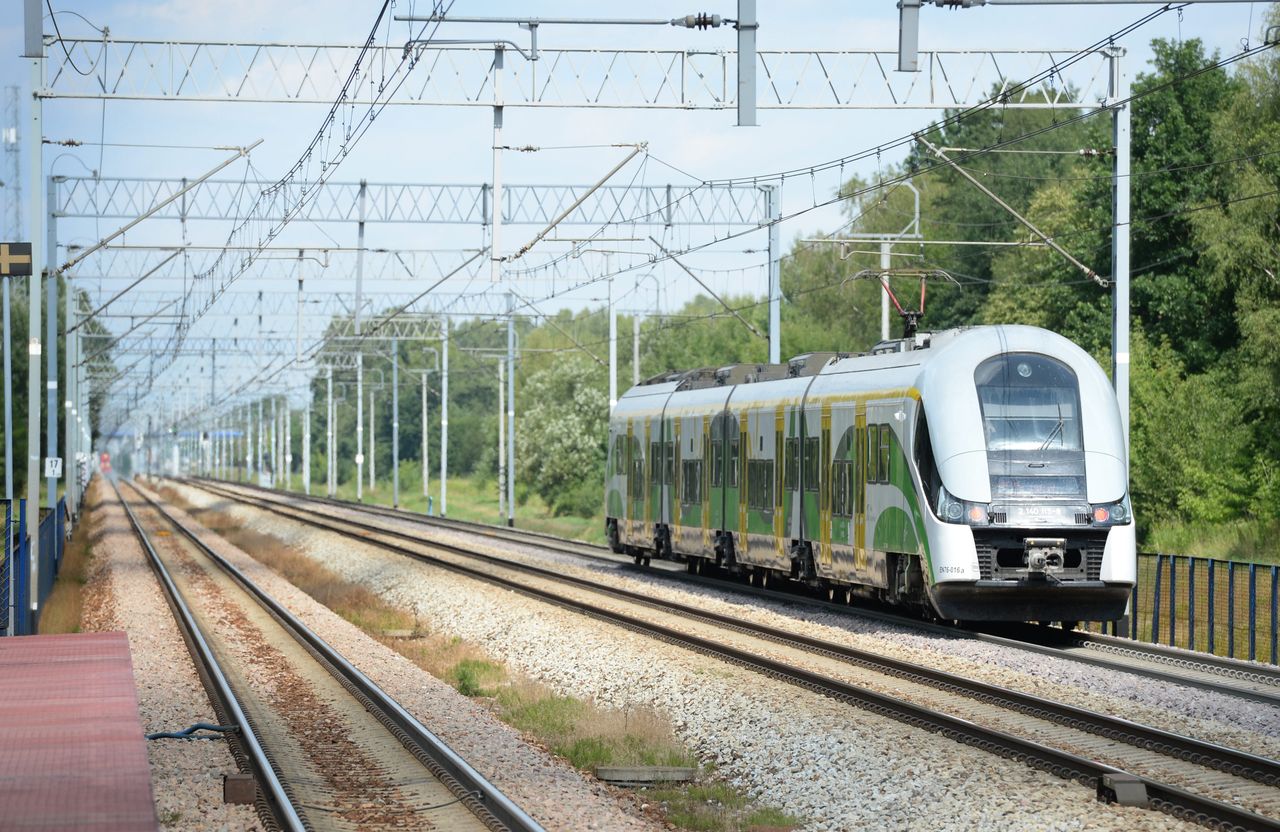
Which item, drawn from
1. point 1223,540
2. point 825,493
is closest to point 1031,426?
point 825,493

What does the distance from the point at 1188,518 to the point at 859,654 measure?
27.9 metres

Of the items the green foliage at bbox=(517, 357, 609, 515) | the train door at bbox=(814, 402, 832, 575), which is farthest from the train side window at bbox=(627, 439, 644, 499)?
the green foliage at bbox=(517, 357, 609, 515)

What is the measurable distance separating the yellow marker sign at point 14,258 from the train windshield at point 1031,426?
→ 46.5 ft

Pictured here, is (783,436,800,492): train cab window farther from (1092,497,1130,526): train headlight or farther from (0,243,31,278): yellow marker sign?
(0,243,31,278): yellow marker sign

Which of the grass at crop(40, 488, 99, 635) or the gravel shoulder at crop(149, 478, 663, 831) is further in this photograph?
the grass at crop(40, 488, 99, 635)

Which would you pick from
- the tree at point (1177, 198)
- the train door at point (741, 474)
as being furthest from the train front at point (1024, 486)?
the tree at point (1177, 198)

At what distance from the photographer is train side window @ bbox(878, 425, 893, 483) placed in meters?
22.5

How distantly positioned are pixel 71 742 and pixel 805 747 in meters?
5.60

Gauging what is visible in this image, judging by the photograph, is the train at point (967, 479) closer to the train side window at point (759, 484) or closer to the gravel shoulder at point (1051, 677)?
the gravel shoulder at point (1051, 677)

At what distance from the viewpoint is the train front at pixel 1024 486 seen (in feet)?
67.2

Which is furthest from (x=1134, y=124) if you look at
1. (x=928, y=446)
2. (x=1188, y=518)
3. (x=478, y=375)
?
(x=478, y=375)

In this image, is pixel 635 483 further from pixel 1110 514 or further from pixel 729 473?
pixel 1110 514

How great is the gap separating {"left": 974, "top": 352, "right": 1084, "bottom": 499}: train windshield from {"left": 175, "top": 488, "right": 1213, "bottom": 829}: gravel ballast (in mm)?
4344

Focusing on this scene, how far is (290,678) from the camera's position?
20.3 metres
